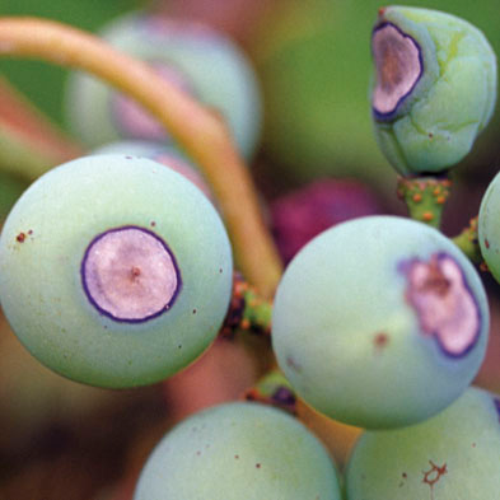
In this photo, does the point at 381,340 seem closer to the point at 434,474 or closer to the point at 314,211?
the point at 434,474

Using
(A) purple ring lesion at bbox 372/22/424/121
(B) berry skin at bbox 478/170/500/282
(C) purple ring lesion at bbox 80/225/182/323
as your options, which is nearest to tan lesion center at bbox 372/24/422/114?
(A) purple ring lesion at bbox 372/22/424/121

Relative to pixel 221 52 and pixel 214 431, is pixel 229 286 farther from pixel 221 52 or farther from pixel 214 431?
pixel 221 52

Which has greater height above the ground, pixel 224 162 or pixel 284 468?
pixel 224 162

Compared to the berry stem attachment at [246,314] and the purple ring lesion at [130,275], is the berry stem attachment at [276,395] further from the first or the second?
the purple ring lesion at [130,275]

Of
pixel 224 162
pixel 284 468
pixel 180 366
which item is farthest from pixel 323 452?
pixel 224 162

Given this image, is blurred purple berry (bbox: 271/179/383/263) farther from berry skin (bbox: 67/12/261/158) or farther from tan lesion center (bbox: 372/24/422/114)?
tan lesion center (bbox: 372/24/422/114)

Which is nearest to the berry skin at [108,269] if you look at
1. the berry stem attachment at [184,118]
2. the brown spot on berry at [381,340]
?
the brown spot on berry at [381,340]

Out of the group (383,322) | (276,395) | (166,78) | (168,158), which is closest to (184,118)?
(168,158)
